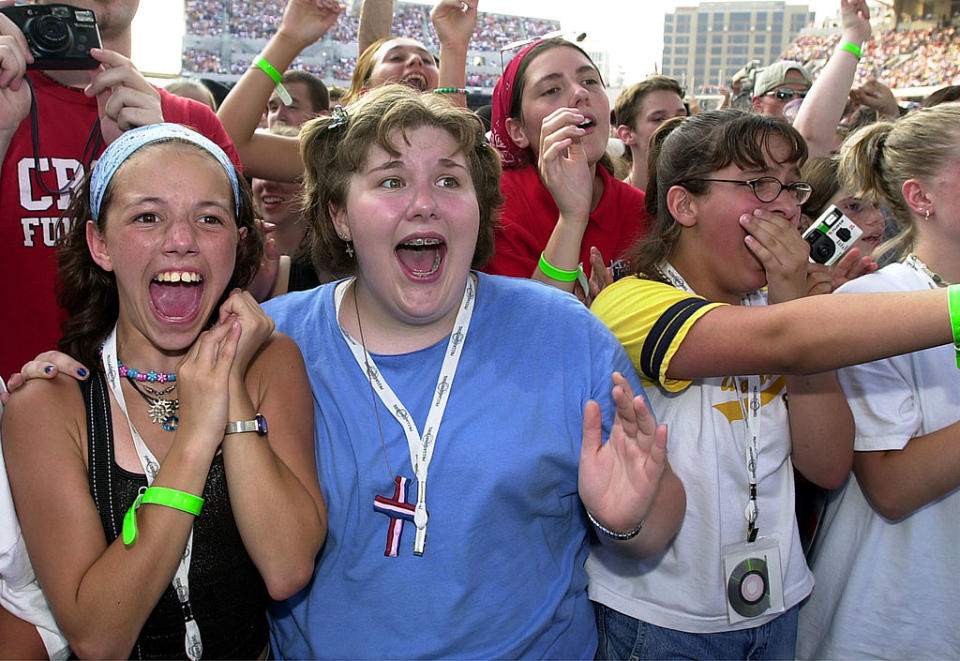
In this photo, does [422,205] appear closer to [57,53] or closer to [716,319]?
[716,319]

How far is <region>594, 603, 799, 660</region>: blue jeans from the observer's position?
1801 mm

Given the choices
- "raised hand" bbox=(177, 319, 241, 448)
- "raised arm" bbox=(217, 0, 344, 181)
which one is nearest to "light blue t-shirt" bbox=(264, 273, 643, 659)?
"raised hand" bbox=(177, 319, 241, 448)

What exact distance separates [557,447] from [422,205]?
1.99 feet

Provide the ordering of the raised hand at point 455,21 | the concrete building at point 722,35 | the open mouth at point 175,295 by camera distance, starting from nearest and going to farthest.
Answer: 1. the open mouth at point 175,295
2. the raised hand at point 455,21
3. the concrete building at point 722,35

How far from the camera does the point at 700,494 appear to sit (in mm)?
1820

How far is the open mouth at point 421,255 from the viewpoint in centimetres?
176

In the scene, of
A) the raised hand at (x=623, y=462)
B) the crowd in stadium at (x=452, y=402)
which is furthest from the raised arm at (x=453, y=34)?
the raised hand at (x=623, y=462)

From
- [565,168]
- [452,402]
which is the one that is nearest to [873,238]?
[565,168]

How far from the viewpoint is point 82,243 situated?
5.81ft

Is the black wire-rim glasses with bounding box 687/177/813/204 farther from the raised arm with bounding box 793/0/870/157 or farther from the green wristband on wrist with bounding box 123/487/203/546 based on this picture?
the raised arm with bounding box 793/0/870/157

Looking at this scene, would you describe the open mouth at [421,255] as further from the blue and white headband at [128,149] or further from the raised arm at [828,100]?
the raised arm at [828,100]

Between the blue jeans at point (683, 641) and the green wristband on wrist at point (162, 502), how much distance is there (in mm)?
1002

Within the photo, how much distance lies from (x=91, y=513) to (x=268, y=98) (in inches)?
79.1

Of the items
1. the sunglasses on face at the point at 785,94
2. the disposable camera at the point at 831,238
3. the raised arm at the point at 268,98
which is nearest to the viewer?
the disposable camera at the point at 831,238
